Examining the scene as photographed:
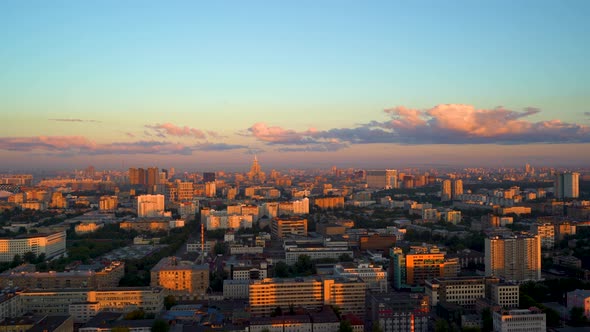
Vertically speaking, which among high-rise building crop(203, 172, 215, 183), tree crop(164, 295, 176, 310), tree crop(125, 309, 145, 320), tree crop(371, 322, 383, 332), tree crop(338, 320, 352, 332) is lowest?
tree crop(164, 295, 176, 310)

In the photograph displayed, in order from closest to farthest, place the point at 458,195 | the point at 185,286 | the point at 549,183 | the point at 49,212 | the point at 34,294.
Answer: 1. the point at 34,294
2. the point at 185,286
3. the point at 49,212
4. the point at 458,195
5. the point at 549,183

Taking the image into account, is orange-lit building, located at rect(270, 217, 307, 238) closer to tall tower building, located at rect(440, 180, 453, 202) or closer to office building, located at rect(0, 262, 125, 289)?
Answer: office building, located at rect(0, 262, 125, 289)

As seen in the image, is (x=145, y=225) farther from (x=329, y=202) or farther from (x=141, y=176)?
(x=141, y=176)

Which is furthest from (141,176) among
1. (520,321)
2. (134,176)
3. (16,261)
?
(520,321)

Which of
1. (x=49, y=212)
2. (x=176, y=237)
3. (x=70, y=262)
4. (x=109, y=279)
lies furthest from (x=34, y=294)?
(x=49, y=212)

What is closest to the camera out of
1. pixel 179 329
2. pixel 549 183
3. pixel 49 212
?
pixel 179 329

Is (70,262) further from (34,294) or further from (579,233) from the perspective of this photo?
(579,233)

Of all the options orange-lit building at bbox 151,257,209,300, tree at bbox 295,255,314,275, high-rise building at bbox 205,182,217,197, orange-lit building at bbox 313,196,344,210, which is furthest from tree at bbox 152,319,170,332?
high-rise building at bbox 205,182,217,197
